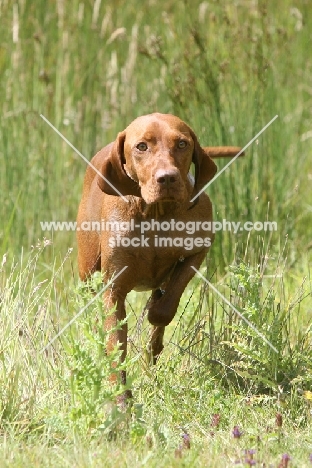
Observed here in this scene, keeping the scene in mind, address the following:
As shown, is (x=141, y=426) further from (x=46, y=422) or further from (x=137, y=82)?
(x=137, y=82)

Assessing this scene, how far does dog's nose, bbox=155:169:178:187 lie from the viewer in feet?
12.2

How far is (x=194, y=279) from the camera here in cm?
550

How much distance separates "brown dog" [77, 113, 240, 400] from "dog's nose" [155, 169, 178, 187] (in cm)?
17

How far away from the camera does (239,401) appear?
395cm

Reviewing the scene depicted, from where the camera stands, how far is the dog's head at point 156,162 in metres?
3.75

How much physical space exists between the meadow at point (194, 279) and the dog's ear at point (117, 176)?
450 millimetres

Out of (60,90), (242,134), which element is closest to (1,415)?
(242,134)

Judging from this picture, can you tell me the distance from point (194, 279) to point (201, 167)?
1.44 m

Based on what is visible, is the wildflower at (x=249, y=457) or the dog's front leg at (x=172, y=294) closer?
the wildflower at (x=249, y=457)

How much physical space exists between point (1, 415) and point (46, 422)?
0.67 feet

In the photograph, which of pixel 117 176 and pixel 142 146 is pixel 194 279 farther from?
pixel 142 146

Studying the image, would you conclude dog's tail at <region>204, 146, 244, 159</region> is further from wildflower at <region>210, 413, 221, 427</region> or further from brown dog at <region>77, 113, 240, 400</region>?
wildflower at <region>210, 413, 221, 427</region>

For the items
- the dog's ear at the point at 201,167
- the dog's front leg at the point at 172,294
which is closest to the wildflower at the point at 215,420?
the dog's front leg at the point at 172,294

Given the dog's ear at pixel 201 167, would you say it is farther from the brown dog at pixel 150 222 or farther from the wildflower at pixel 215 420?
the wildflower at pixel 215 420
